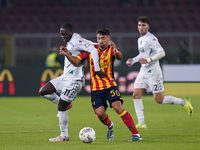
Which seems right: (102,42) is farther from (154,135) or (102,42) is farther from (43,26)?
(43,26)

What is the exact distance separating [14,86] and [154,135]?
8.93m

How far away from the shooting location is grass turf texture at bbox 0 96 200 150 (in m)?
5.88

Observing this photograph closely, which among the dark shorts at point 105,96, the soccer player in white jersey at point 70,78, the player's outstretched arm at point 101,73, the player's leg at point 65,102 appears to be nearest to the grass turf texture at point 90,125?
the player's leg at point 65,102

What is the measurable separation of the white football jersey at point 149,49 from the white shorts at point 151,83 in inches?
4.0

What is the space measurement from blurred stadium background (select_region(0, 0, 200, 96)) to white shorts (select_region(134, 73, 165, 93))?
8113mm

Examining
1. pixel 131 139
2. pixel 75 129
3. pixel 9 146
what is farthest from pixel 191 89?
pixel 9 146

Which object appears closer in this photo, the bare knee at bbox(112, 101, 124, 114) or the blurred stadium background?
the bare knee at bbox(112, 101, 124, 114)

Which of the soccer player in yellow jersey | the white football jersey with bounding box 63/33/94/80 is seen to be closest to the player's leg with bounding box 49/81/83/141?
the white football jersey with bounding box 63/33/94/80

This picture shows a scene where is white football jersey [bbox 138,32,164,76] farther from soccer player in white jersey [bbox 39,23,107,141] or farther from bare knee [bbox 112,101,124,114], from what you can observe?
bare knee [bbox 112,101,124,114]

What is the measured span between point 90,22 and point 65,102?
48.7ft

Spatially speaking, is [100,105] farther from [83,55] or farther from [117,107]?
[83,55]

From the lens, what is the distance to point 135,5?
23.7 meters

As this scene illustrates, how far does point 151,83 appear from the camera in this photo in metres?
7.96

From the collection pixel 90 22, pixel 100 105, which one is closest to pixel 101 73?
pixel 100 105
